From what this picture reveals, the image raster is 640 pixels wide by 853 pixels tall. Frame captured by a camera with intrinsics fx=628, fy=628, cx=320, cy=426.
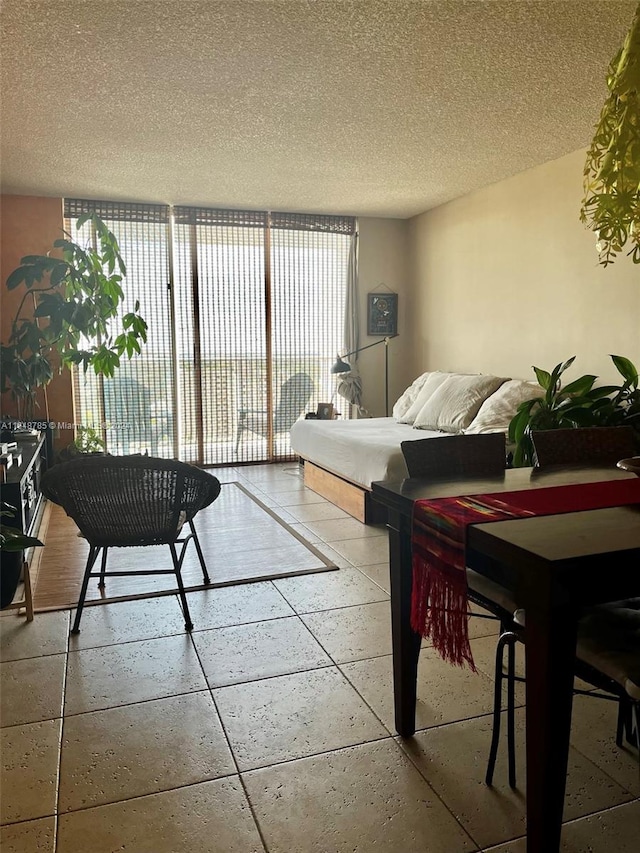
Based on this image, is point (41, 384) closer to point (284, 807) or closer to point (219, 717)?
point (219, 717)

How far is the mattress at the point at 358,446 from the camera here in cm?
403

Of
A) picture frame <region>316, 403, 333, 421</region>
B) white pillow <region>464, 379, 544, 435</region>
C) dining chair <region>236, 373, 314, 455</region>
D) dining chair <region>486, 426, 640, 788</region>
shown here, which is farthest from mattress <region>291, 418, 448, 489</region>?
dining chair <region>486, 426, 640, 788</region>

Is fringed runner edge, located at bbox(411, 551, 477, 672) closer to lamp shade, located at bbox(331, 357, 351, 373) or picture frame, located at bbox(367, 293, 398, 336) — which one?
lamp shade, located at bbox(331, 357, 351, 373)

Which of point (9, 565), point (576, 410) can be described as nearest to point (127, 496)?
point (9, 565)

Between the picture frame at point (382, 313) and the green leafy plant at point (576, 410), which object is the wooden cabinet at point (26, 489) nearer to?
the green leafy plant at point (576, 410)

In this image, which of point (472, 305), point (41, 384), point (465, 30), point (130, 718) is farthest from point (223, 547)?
point (472, 305)

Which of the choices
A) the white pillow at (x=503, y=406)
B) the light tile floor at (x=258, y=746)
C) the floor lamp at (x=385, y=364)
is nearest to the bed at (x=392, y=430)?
the white pillow at (x=503, y=406)

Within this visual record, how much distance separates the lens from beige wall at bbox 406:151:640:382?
14.2 ft

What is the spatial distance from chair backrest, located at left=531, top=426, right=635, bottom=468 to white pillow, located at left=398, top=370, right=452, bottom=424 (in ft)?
10.2

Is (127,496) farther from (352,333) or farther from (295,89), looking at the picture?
(352,333)

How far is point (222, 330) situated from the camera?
635 cm

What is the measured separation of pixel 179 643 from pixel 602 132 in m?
2.32

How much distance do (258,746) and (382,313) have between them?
5472mm

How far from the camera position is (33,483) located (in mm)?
4172
